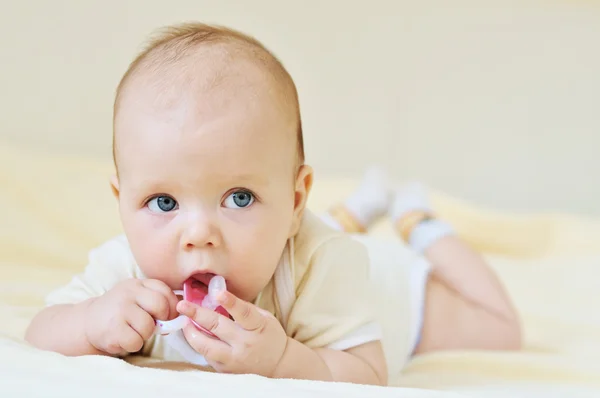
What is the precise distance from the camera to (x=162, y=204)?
867 mm

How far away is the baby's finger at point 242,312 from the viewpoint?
31.0 inches

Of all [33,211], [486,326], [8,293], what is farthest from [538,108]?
[8,293]

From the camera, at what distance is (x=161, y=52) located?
2.98 ft

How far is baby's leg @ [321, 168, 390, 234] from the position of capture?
1697 mm

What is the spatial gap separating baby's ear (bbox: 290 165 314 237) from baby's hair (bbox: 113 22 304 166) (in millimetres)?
14

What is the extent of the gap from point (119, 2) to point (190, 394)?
5.61 ft

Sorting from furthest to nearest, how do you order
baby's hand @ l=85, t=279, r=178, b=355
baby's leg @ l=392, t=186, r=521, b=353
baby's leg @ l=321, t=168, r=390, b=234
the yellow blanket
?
→ baby's leg @ l=321, t=168, r=390, b=234 < baby's leg @ l=392, t=186, r=521, b=353 < baby's hand @ l=85, t=279, r=178, b=355 < the yellow blanket

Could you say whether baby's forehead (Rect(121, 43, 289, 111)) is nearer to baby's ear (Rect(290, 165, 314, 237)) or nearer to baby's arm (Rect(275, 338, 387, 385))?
baby's ear (Rect(290, 165, 314, 237))

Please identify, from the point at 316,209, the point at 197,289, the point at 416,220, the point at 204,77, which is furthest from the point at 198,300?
the point at 316,209

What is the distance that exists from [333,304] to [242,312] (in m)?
0.22

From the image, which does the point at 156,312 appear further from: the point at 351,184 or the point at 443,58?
the point at 443,58

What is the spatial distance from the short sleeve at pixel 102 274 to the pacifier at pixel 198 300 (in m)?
0.15

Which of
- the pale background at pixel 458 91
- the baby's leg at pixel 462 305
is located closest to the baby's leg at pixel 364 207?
the baby's leg at pixel 462 305

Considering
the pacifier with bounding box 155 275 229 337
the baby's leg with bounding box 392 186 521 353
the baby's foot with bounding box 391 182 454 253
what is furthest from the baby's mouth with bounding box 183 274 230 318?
the baby's foot with bounding box 391 182 454 253
